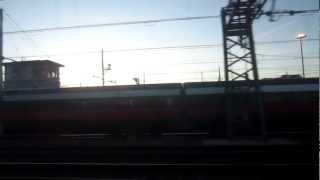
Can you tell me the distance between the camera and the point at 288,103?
2280 centimetres

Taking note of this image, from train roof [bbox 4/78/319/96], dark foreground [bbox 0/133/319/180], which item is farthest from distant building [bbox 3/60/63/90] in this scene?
dark foreground [bbox 0/133/319/180]

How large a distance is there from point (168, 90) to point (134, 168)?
14.4 metres

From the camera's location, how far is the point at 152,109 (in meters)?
23.4

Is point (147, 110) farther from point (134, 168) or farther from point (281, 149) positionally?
point (134, 168)

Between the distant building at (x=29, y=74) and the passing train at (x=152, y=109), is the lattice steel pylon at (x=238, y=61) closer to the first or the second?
the passing train at (x=152, y=109)

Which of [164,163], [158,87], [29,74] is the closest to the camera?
[164,163]

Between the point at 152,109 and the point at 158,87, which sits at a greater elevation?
the point at 158,87

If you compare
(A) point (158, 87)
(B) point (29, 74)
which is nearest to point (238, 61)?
(A) point (158, 87)

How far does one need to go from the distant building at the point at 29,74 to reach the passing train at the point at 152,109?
25.7m

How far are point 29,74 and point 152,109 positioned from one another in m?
34.9

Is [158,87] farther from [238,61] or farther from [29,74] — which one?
[29,74]

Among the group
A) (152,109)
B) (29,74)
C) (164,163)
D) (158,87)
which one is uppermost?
(29,74)

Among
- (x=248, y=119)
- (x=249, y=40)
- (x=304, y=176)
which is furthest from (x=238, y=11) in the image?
(x=304, y=176)

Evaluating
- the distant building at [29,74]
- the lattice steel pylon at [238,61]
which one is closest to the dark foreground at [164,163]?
the lattice steel pylon at [238,61]
